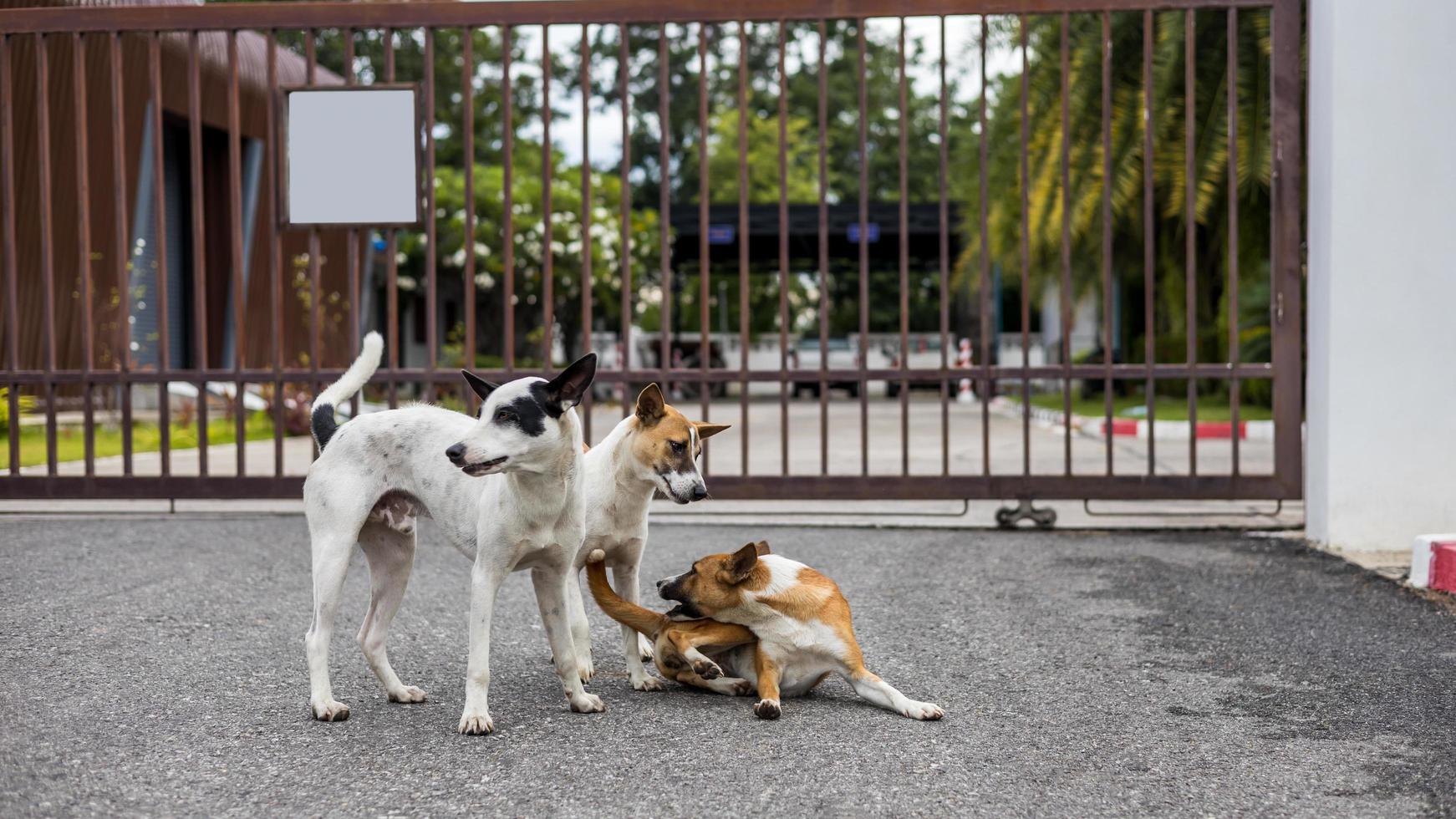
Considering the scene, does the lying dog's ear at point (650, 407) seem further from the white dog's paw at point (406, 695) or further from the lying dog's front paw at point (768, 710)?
the white dog's paw at point (406, 695)

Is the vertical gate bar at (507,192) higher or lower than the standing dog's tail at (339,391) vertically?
higher

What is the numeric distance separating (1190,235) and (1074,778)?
4.77 metres

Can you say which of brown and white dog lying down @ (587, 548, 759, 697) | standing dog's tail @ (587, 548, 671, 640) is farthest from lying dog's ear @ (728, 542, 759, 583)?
standing dog's tail @ (587, 548, 671, 640)

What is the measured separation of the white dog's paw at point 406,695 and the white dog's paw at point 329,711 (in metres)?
0.20

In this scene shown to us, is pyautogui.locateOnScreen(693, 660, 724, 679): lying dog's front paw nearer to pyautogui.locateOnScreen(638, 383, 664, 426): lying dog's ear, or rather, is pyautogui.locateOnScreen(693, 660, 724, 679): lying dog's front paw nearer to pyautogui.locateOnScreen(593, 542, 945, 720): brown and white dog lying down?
pyautogui.locateOnScreen(593, 542, 945, 720): brown and white dog lying down

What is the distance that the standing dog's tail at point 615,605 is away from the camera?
420cm

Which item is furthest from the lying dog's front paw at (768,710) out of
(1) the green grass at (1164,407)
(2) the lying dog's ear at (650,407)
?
(1) the green grass at (1164,407)

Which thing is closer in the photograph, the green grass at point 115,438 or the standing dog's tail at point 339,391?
the standing dog's tail at point 339,391

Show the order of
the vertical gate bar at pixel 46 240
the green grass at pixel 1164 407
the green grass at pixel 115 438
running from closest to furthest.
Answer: the vertical gate bar at pixel 46 240 < the green grass at pixel 115 438 < the green grass at pixel 1164 407

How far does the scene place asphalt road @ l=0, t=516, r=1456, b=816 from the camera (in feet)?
10.5

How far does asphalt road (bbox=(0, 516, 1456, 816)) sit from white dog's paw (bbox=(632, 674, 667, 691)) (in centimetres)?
7

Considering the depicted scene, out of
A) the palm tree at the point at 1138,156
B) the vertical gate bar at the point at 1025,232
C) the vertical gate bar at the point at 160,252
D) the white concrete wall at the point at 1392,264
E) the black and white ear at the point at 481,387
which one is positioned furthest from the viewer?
the palm tree at the point at 1138,156

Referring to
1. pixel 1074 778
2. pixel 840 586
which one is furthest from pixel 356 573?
pixel 1074 778

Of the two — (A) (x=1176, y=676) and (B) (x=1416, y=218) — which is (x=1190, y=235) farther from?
(A) (x=1176, y=676)
